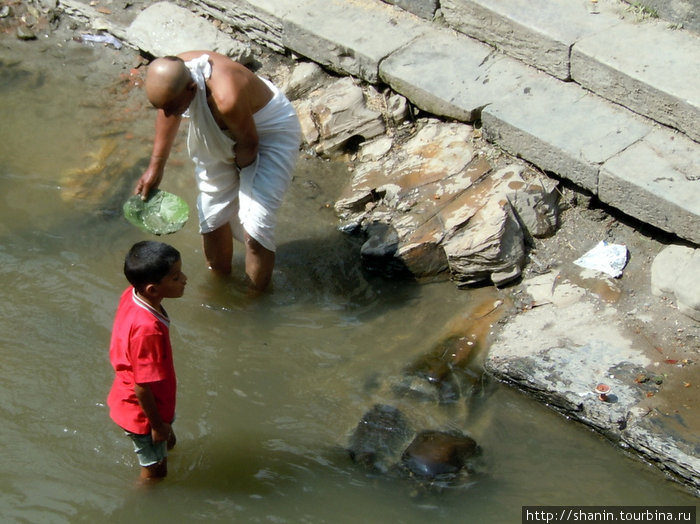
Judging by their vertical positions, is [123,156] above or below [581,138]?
below

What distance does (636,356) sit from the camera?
4.21m

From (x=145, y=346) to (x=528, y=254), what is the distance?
252cm

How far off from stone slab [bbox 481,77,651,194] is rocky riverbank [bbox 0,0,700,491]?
0.40 ft

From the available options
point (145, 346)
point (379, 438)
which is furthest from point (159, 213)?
point (379, 438)

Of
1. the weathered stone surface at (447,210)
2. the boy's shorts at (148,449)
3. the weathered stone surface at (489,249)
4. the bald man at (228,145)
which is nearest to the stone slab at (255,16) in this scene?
the weathered stone surface at (447,210)

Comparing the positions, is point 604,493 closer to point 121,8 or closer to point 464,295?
point 464,295

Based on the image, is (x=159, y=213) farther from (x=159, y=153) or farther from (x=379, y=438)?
(x=379, y=438)

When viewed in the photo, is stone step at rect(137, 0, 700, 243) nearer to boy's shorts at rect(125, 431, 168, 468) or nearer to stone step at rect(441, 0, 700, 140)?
stone step at rect(441, 0, 700, 140)

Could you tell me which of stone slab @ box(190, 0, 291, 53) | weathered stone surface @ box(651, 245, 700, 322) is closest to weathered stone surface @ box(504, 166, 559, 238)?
weathered stone surface @ box(651, 245, 700, 322)

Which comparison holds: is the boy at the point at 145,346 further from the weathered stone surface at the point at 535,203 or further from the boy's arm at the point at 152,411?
the weathered stone surface at the point at 535,203

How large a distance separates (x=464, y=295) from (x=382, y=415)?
3.37 feet

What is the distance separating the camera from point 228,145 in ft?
14.0

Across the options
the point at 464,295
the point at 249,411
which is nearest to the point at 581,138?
the point at 464,295

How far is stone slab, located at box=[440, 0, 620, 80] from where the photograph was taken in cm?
532
